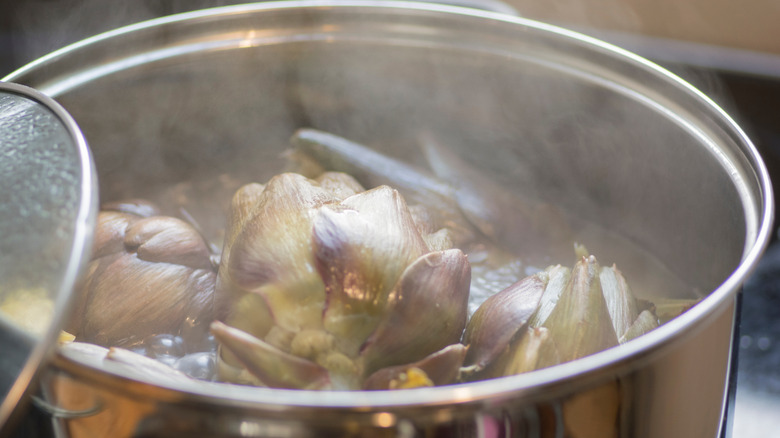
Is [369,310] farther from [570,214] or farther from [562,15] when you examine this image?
[562,15]

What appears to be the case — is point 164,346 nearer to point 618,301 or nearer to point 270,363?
point 270,363

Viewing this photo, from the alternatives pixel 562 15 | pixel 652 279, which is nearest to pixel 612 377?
pixel 652 279

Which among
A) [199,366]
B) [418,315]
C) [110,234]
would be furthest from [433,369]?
[110,234]

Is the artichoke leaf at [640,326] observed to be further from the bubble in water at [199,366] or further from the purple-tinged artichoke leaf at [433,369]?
the bubble in water at [199,366]

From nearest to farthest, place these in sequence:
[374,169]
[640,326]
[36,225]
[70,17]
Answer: [36,225], [640,326], [374,169], [70,17]

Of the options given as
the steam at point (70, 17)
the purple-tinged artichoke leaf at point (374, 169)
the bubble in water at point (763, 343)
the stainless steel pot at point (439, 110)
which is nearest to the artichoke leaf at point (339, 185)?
the purple-tinged artichoke leaf at point (374, 169)
